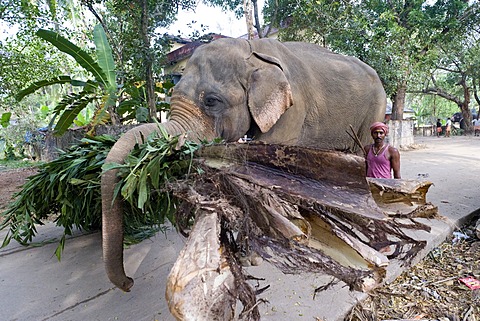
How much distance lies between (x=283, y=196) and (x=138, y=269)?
173cm

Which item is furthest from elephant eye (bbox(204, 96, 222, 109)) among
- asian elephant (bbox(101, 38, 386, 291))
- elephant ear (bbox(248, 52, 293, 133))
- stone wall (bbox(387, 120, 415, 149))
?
stone wall (bbox(387, 120, 415, 149))

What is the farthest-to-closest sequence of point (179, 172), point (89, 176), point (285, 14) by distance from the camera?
point (285, 14)
point (89, 176)
point (179, 172)

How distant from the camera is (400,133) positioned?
12.4m

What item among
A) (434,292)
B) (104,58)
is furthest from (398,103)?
(104,58)

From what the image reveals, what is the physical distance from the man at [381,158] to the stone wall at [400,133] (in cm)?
956

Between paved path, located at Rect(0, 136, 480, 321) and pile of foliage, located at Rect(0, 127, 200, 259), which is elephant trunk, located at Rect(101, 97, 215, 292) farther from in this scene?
paved path, located at Rect(0, 136, 480, 321)

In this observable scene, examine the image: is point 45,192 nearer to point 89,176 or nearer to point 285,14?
point 89,176

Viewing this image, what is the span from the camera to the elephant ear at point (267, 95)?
116 inches

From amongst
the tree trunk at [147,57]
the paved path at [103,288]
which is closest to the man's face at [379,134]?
the paved path at [103,288]

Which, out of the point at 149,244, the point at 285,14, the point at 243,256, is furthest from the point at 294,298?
the point at 285,14

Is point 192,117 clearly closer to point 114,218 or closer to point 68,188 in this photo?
point 68,188

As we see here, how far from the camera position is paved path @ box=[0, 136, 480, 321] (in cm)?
194

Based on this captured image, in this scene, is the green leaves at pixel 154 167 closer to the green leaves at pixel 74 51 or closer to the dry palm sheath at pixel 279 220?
the dry palm sheath at pixel 279 220

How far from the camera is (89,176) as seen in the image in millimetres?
1979
